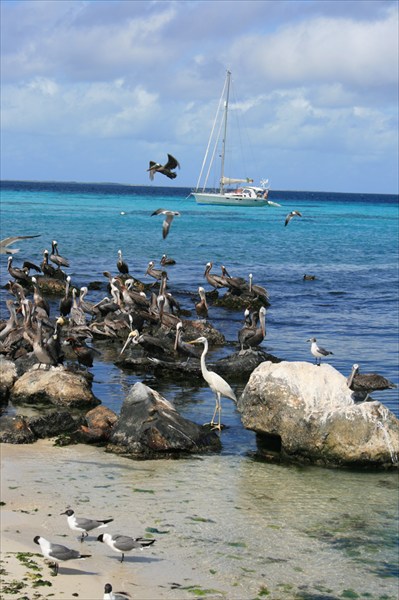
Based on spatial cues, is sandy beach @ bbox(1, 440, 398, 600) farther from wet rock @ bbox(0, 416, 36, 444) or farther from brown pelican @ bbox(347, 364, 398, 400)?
brown pelican @ bbox(347, 364, 398, 400)

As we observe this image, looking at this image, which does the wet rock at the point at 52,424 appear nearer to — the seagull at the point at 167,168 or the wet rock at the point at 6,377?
the wet rock at the point at 6,377

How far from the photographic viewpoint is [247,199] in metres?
103

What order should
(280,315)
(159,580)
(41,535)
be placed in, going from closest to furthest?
1. (159,580)
2. (41,535)
3. (280,315)

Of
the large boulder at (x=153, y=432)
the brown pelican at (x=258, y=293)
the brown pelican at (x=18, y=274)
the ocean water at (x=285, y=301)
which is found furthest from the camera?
the brown pelican at (x=18, y=274)

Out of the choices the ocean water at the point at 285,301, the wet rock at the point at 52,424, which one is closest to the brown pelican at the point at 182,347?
the ocean water at the point at 285,301

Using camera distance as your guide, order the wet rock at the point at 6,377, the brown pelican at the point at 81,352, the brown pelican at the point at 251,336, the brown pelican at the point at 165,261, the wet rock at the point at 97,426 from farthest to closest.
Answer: the brown pelican at the point at 165,261
the brown pelican at the point at 251,336
the brown pelican at the point at 81,352
the wet rock at the point at 6,377
the wet rock at the point at 97,426

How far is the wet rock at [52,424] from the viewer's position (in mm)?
14852

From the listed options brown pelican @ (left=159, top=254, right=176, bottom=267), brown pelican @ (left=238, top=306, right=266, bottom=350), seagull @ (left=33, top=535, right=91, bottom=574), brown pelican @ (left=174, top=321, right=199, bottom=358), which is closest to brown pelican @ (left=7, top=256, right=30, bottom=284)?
brown pelican @ (left=159, top=254, right=176, bottom=267)

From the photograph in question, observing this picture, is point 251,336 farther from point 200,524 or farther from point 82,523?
point 82,523

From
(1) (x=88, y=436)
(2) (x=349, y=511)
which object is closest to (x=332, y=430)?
(2) (x=349, y=511)

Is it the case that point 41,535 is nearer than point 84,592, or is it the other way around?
point 84,592

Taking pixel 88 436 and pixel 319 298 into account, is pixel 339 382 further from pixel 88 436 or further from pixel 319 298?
pixel 319 298

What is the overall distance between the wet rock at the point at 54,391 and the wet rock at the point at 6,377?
0.13 m

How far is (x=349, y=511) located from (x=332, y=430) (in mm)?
1855
